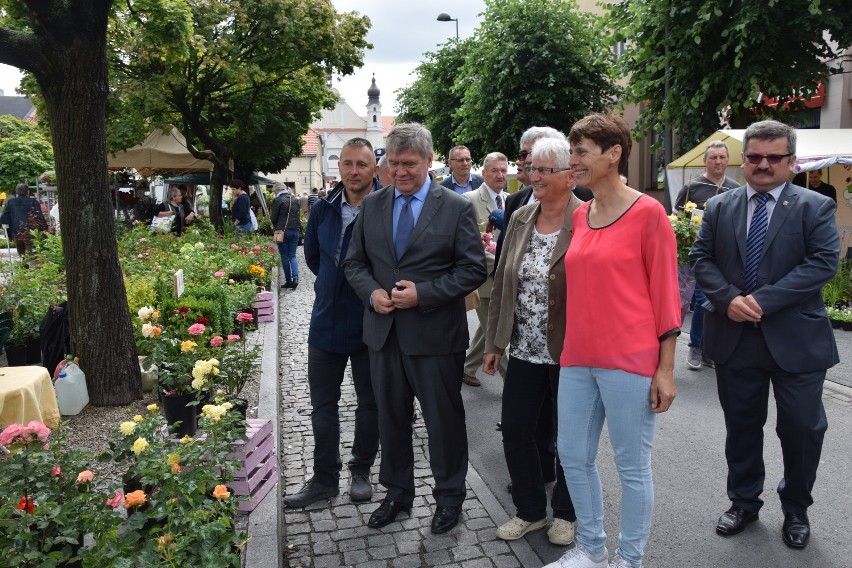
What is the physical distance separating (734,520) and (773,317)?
1.09 metres

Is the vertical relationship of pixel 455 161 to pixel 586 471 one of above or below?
above

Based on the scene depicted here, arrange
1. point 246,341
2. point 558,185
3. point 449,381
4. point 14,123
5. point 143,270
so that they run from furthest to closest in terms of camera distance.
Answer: point 14,123 < point 143,270 < point 246,341 < point 449,381 < point 558,185

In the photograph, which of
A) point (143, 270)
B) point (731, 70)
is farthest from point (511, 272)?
point (731, 70)

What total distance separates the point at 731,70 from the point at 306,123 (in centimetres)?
1462

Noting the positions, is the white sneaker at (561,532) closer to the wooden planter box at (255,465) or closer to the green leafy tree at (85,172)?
the wooden planter box at (255,465)

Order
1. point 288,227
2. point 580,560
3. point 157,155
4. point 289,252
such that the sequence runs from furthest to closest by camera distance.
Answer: point 157,155
point 289,252
point 288,227
point 580,560

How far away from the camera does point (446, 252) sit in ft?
12.2

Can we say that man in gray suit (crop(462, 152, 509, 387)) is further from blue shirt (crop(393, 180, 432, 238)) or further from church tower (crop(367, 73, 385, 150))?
church tower (crop(367, 73, 385, 150))

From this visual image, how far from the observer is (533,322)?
3641mm

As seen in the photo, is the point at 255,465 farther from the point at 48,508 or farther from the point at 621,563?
the point at 621,563

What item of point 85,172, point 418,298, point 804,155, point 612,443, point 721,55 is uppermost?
point 721,55

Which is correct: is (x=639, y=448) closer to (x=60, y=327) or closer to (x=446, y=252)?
(x=446, y=252)

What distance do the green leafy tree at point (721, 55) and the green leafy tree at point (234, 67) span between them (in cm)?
731

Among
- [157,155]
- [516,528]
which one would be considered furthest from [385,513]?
[157,155]
